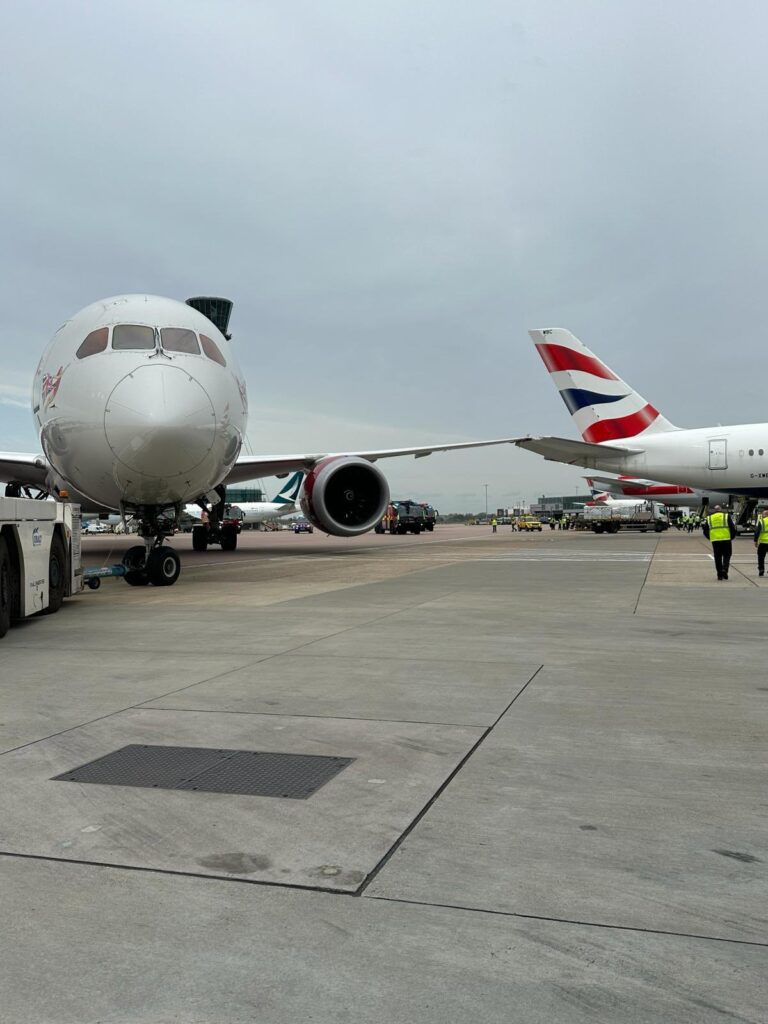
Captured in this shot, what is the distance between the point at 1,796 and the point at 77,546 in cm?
815

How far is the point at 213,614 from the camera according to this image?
978 centimetres

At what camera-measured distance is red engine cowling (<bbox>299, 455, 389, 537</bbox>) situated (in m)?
18.0

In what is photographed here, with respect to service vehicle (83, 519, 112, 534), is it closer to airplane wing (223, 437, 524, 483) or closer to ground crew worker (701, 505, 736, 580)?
airplane wing (223, 437, 524, 483)

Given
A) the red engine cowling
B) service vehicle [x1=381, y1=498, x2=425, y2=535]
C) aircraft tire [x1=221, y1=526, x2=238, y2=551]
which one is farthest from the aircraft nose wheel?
service vehicle [x1=381, y1=498, x2=425, y2=535]

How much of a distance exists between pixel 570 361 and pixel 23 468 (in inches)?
884

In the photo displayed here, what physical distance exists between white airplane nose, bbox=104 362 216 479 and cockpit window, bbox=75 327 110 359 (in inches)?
39.4

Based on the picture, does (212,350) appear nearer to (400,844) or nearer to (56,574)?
(56,574)

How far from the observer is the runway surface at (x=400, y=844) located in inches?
83.7

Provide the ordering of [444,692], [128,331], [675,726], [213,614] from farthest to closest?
[128,331] → [213,614] → [444,692] → [675,726]

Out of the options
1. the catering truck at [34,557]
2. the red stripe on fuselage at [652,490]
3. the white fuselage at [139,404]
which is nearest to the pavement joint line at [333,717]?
the catering truck at [34,557]

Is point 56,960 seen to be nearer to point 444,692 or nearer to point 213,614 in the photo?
point 444,692

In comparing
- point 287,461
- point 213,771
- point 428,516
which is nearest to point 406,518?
point 428,516

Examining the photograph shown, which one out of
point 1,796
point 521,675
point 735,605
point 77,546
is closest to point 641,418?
point 735,605

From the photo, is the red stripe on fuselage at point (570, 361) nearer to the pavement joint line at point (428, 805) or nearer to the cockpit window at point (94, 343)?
the cockpit window at point (94, 343)
